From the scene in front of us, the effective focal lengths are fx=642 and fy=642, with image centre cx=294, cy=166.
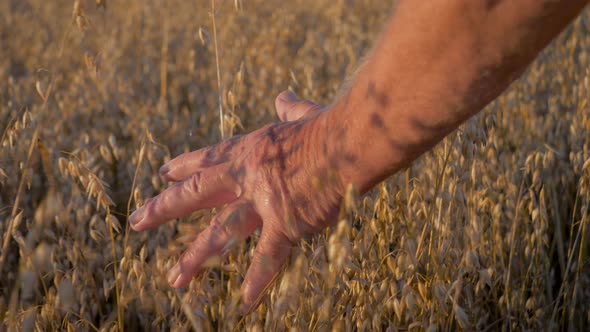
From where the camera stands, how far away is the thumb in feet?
4.52

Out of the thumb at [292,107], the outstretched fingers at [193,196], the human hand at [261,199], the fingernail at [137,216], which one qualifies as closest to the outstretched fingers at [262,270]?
the human hand at [261,199]

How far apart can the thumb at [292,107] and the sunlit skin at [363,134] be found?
204 millimetres

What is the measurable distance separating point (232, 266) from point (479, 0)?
64 centimetres

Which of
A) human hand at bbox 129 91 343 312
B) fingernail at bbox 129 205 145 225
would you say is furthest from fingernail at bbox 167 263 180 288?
fingernail at bbox 129 205 145 225

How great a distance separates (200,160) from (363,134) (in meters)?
0.35

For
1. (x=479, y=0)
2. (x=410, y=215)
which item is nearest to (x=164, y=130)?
(x=410, y=215)

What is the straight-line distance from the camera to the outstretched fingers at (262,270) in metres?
1.07

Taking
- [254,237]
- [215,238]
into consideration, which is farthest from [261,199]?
[254,237]

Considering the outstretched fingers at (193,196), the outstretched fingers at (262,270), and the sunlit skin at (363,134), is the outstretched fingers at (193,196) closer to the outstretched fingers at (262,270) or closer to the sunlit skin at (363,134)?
the sunlit skin at (363,134)

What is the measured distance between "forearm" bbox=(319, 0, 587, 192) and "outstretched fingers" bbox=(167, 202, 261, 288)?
0.61 feet

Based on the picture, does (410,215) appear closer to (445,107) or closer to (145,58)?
(445,107)

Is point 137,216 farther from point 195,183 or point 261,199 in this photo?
point 261,199

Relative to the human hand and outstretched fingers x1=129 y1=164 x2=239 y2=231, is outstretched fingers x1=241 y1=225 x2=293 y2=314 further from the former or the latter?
outstretched fingers x1=129 y1=164 x2=239 y2=231

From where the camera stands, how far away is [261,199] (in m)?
1.09
